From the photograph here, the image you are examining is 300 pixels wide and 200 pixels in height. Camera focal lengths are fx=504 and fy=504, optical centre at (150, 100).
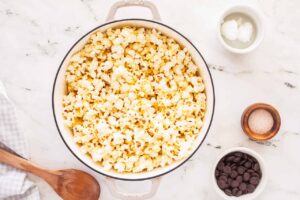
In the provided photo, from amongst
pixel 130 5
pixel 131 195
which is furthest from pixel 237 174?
pixel 130 5

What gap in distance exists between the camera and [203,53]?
1.75 m

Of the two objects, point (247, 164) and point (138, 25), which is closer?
point (138, 25)

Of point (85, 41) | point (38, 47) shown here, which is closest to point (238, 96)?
point (85, 41)

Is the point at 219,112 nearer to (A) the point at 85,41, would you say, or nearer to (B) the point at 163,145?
(B) the point at 163,145

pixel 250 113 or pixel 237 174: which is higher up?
pixel 250 113

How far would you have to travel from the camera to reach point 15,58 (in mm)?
1768

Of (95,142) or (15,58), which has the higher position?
(15,58)

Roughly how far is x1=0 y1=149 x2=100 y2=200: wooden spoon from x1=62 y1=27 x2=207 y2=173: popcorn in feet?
0.33

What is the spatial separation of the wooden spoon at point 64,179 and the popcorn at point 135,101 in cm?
10

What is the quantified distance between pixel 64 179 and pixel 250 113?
0.67 metres

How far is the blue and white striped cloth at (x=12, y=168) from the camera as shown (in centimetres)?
172

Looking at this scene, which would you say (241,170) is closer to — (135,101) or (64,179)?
(135,101)

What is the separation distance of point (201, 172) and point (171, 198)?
14 centimetres

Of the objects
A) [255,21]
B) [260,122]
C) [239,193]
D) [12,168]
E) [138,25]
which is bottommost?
[12,168]
